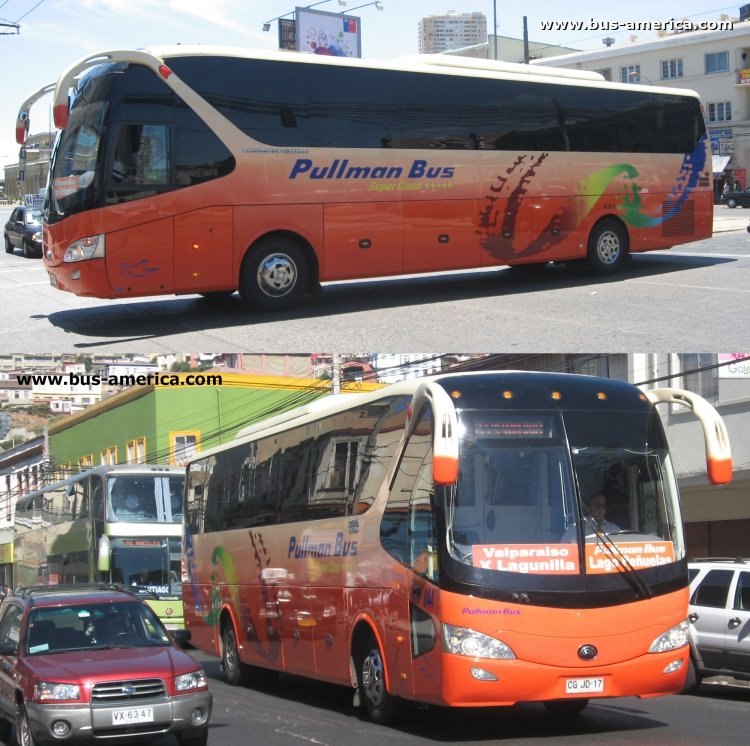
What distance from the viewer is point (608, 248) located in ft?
75.5

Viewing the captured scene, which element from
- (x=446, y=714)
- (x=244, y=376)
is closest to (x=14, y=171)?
(x=244, y=376)

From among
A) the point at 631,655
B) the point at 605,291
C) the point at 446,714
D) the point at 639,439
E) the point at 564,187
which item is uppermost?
the point at 564,187

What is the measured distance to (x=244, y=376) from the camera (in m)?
44.1

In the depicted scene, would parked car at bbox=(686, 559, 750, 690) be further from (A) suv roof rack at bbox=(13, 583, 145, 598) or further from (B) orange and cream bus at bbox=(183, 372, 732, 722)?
(A) suv roof rack at bbox=(13, 583, 145, 598)

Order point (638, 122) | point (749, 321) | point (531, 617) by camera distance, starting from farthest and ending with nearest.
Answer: point (638, 122)
point (749, 321)
point (531, 617)

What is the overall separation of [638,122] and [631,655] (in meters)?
16.2

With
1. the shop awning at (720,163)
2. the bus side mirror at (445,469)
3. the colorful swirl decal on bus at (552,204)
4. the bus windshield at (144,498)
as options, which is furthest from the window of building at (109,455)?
the shop awning at (720,163)

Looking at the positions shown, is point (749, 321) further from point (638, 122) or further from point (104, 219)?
point (104, 219)

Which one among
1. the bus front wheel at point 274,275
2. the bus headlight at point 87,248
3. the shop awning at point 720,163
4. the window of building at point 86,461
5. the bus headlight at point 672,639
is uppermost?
the shop awning at point 720,163

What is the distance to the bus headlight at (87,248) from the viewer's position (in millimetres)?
16141

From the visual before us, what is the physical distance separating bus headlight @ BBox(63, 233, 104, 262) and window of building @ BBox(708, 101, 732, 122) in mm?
70793

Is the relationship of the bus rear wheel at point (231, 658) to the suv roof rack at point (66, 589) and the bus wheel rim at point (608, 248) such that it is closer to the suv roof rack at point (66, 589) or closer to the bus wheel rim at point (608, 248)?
the suv roof rack at point (66, 589)

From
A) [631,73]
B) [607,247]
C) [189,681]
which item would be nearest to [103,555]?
[607,247]

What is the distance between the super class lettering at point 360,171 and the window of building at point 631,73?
6677 centimetres
